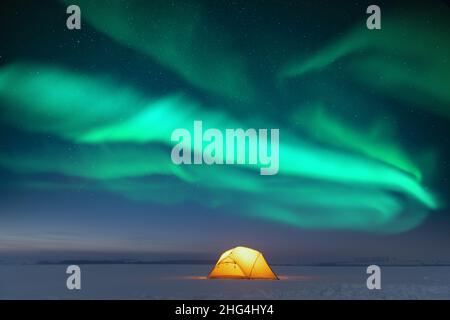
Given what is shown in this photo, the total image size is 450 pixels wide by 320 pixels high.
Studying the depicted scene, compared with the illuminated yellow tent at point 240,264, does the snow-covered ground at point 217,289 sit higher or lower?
lower

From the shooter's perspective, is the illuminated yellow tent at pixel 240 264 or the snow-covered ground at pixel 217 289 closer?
the snow-covered ground at pixel 217 289

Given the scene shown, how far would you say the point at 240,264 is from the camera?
2970 cm

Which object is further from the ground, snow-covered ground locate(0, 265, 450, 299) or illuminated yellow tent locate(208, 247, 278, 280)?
illuminated yellow tent locate(208, 247, 278, 280)

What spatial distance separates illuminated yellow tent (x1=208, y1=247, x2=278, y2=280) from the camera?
2944cm

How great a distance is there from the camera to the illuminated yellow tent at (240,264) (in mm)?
29438

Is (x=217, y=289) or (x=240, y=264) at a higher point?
(x=240, y=264)
